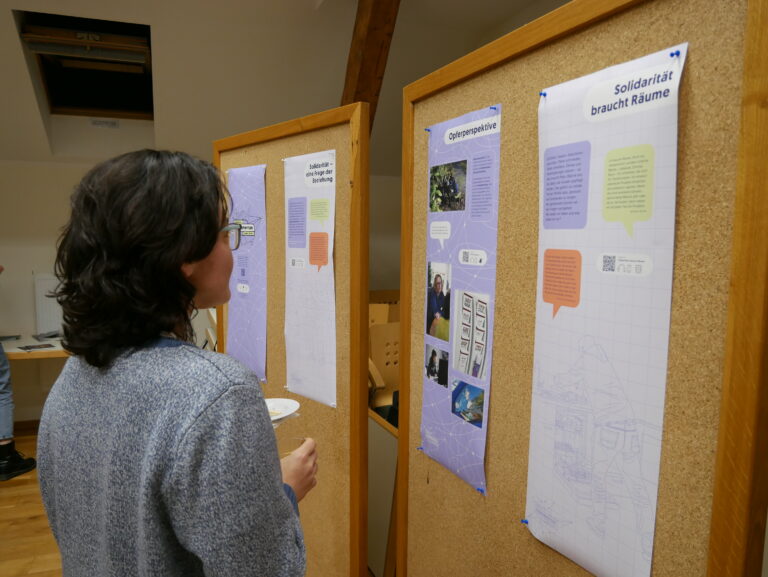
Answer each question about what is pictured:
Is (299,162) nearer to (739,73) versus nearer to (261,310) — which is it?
(261,310)

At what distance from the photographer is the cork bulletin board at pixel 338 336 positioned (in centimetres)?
141

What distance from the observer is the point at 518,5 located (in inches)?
125

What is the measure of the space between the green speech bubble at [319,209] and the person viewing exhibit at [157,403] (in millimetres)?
661

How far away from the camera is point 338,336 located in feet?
4.98

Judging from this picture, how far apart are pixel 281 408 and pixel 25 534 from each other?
2.11 metres

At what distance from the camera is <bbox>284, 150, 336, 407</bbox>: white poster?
1502 millimetres

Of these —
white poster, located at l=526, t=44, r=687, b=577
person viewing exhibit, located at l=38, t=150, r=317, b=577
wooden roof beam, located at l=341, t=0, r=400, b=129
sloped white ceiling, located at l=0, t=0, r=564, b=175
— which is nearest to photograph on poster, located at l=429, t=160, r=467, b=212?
white poster, located at l=526, t=44, r=687, b=577

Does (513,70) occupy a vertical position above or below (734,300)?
above

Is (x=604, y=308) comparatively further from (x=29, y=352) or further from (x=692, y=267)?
(x=29, y=352)

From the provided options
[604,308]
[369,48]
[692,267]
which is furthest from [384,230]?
[692,267]

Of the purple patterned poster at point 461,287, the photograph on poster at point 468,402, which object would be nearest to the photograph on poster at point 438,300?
the purple patterned poster at point 461,287

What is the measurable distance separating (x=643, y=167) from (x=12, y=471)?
12.6 ft

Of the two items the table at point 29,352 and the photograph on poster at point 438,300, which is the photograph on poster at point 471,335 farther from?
the table at point 29,352

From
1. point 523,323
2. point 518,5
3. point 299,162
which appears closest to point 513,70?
point 523,323
